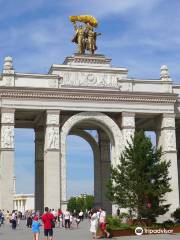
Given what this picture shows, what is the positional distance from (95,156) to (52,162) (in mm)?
10067

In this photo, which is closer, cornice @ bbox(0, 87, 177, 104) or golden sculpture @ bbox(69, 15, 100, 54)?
cornice @ bbox(0, 87, 177, 104)

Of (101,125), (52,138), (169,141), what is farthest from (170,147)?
(52,138)

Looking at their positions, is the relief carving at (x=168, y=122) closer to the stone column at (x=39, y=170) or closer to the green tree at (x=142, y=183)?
the stone column at (x=39, y=170)

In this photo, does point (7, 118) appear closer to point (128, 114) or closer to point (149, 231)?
point (128, 114)

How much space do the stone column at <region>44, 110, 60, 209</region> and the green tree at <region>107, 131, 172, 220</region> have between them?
1448cm

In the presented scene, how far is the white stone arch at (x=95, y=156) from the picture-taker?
53.2 meters

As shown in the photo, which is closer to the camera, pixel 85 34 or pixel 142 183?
pixel 142 183

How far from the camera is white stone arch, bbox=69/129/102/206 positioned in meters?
53.2

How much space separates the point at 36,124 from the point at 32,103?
7.32 m

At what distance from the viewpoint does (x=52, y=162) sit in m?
46.1

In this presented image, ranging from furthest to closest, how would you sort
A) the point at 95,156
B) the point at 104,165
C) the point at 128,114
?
the point at 95,156, the point at 104,165, the point at 128,114

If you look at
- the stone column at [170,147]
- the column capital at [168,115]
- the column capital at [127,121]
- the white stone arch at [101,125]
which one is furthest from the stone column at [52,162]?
the column capital at [168,115]

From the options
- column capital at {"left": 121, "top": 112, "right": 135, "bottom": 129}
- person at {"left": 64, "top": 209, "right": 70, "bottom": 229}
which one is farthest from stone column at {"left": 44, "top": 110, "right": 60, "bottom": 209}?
person at {"left": 64, "top": 209, "right": 70, "bottom": 229}

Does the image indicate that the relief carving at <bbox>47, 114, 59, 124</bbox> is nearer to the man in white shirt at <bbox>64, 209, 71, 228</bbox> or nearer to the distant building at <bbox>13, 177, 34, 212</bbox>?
the man in white shirt at <bbox>64, 209, 71, 228</bbox>
